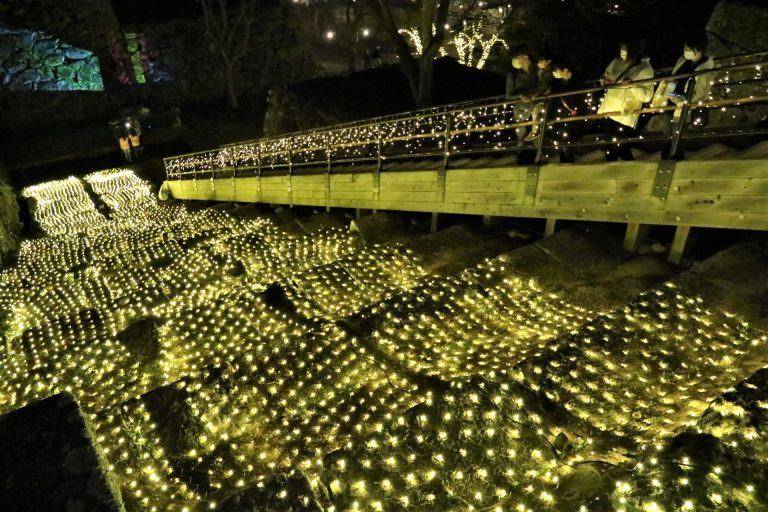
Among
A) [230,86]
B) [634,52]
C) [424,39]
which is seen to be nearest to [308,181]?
[634,52]

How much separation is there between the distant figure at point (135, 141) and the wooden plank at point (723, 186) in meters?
18.3

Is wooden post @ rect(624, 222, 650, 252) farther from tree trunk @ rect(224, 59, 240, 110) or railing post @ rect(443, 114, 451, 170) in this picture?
tree trunk @ rect(224, 59, 240, 110)

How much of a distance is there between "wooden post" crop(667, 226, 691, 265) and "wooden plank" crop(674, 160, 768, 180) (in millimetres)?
538

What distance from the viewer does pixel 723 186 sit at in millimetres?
3990

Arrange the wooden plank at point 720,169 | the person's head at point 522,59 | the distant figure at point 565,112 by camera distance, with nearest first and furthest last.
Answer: the wooden plank at point 720,169, the distant figure at point 565,112, the person's head at point 522,59

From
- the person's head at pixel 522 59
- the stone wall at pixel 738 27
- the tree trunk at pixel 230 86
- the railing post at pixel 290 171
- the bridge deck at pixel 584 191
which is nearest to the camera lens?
the bridge deck at pixel 584 191

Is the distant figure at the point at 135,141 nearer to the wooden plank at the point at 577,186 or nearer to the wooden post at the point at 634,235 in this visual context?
the wooden plank at the point at 577,186

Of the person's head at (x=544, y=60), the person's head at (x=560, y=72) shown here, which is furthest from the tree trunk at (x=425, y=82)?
the person's head at (x=560, y=72)

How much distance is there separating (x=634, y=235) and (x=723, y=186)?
96 centimetres

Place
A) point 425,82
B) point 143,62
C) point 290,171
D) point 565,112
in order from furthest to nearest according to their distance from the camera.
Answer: point 143,62, point 425,82, point 290,171, point 565,112

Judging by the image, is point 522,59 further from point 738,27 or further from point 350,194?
point 738,27

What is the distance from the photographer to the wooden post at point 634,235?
15.6ft

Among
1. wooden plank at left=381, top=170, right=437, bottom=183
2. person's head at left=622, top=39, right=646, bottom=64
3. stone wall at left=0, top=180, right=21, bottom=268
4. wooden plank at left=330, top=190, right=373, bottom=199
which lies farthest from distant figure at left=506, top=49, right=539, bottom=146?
stone wall at left=0, top=180, right=21, bottom=268

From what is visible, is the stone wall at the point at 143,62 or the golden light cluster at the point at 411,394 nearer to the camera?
the golden light cluster at the point at 411,394
